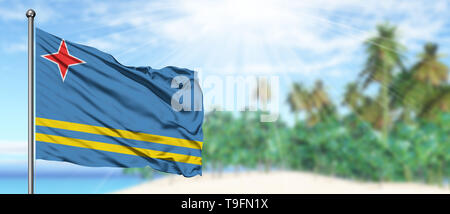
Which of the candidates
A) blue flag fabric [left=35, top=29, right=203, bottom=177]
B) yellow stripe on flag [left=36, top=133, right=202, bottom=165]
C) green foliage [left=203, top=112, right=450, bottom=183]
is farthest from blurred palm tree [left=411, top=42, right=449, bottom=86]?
yellow stripe on flag [left=36, top=133, right=202, bottom=165]

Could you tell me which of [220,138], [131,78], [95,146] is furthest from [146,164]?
[220,138]

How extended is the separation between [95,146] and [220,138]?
3896cm

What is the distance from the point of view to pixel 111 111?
301 inches

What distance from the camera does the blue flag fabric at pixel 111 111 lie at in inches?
273

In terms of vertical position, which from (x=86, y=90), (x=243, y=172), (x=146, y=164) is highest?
(x=243, y=172)

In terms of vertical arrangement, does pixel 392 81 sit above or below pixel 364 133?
above

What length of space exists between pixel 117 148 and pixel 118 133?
0.26m

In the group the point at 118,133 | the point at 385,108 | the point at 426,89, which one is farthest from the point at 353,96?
the point at 118,133

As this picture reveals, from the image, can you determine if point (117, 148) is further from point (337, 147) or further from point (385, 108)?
point (337, 147)

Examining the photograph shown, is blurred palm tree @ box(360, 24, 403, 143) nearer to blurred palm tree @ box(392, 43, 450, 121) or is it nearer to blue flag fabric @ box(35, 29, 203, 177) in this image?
blurred palm tree @ box(392, 43, 450, 121)

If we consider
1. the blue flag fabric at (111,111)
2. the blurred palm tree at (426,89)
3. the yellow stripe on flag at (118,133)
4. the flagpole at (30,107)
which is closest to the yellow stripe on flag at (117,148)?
the blue flag fabric at (111,111)

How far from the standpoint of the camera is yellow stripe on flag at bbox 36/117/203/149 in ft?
22.6

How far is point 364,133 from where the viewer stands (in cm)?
4122

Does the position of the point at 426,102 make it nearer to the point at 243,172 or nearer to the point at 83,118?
the point at 243,172
